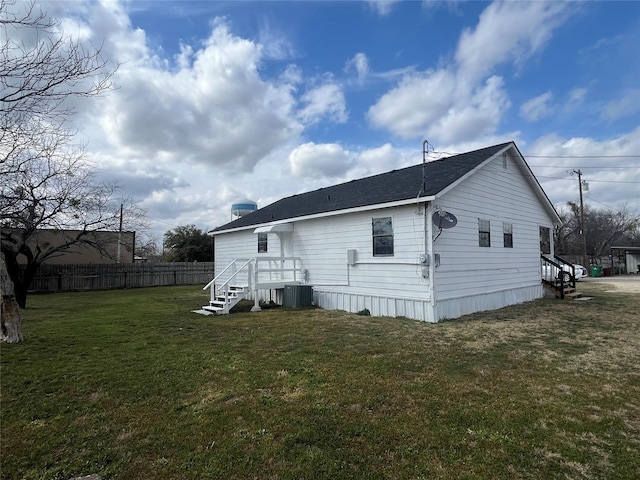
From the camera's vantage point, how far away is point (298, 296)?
455 inches

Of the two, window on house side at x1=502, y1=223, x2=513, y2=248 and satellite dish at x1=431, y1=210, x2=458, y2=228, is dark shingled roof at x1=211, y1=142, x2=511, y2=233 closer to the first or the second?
satellite dish at x1=431, y1=210, x2=458, y2=228

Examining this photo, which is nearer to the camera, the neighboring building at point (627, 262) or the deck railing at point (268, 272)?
the deck railing at point (268, 272)

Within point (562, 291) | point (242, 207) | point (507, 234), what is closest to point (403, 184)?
point (507, 234)

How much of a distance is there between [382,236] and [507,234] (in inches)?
193

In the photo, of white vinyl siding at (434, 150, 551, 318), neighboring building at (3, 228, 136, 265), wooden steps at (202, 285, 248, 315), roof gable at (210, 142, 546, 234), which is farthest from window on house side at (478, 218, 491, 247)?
neighboring building at (3, 228, 136, 265)

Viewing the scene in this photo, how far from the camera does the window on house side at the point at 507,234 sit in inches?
460

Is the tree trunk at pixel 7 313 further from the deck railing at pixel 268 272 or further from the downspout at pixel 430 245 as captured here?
the downspout at pixel 430 245

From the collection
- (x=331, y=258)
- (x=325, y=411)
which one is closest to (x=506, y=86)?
(x=331, y=258)

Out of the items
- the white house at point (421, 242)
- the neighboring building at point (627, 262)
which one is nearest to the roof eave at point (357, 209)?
the white house at point (421, 242)

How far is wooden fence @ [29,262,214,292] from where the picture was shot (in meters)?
20.7

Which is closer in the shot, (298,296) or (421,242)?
(421,242)

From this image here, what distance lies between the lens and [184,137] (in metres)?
13.5

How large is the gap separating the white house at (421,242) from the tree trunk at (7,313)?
493 cm

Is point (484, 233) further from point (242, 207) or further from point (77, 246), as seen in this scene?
point (77, 246)
